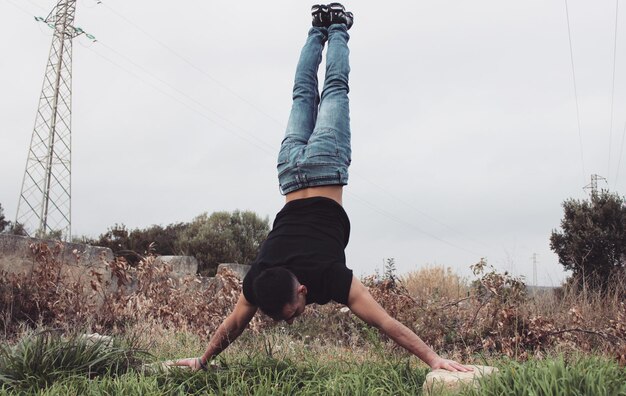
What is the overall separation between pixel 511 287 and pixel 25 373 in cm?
586

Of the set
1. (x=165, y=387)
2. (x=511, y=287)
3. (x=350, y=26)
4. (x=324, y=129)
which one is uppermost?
(x=350, y=26)

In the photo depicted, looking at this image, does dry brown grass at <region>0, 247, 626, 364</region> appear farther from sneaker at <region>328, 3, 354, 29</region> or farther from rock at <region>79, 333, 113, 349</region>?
sneaker at <region>328, 3, 354, 29</region>

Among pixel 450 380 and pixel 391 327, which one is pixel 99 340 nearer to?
pixel 391 327

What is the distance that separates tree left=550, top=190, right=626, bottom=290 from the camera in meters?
15.1

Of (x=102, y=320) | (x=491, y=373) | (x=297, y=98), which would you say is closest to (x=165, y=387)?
(x=491, y=373)

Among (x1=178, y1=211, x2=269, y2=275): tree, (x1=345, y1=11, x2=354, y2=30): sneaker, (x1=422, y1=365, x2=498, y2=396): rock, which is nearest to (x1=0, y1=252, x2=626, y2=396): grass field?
(x1=422, y1=365, x2=498, y2=396): rock

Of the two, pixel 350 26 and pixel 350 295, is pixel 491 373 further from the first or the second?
pixel 350 26

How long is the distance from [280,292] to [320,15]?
2478 mm

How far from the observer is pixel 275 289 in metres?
4.07

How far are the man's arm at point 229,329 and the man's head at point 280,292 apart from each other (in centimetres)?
35

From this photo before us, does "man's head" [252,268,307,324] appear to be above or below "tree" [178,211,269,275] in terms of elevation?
below

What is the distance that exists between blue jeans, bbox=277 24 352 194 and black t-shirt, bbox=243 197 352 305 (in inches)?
8.4

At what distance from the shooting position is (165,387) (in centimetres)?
422

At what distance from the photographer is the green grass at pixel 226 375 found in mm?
3486
